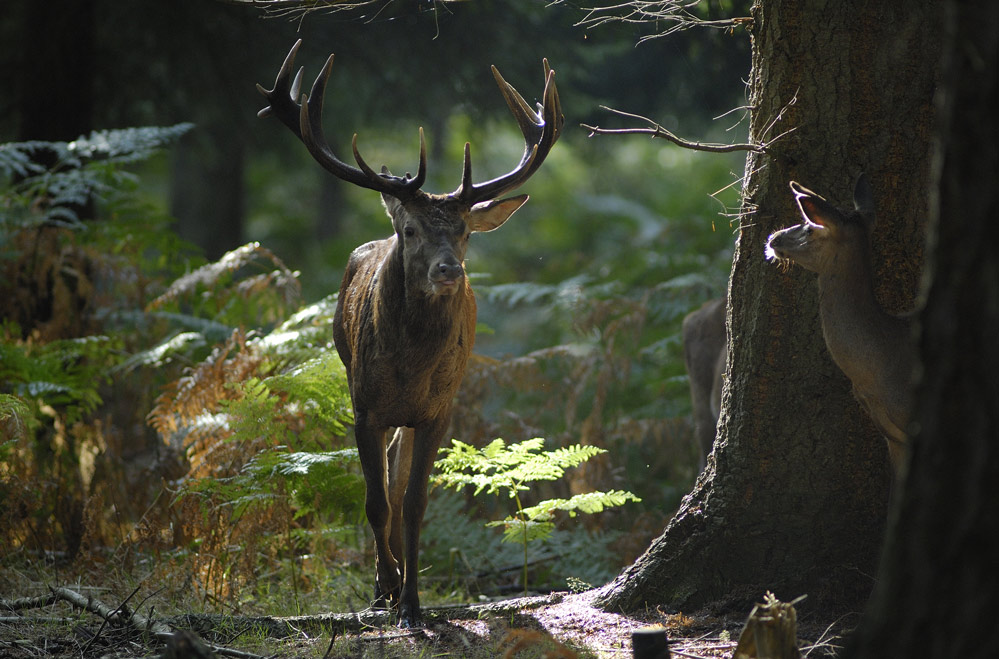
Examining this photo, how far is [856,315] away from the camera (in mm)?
4031

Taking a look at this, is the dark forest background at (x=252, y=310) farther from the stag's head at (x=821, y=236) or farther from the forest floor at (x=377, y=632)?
the forest floor at (x=377, y=632)

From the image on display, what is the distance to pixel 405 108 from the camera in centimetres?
1182

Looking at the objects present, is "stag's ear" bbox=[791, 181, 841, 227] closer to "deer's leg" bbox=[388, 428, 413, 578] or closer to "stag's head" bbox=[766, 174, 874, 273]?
"stag's head" bbox=[766, 174, 874, 273]

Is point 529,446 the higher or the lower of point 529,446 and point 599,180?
the lower

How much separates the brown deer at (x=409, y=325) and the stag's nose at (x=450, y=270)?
0.01 metres

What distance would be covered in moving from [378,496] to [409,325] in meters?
1.01

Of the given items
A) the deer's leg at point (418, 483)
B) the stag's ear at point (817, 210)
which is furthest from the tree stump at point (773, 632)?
the deer's leg at point (418, 483)

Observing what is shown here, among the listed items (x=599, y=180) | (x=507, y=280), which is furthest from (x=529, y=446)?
(x=599, y=180)

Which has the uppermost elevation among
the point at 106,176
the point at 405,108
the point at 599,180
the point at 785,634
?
the point at 599,180

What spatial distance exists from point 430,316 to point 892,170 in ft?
8.19

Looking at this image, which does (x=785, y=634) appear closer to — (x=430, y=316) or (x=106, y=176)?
(x=430, y=316)

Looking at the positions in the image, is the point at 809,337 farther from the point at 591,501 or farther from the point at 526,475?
the point at 526,475

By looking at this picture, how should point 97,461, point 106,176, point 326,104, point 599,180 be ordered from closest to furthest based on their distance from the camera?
point 97,461, point 106,176, point 326,104, point 599,180

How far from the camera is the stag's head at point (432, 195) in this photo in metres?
4.82
